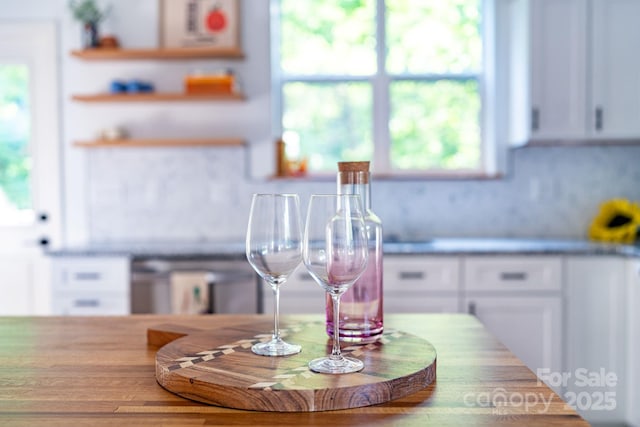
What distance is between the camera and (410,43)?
12.3ft

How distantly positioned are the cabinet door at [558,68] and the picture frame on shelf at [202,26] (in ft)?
5.47

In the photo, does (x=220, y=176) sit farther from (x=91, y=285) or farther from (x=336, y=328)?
(x=336, y=328)

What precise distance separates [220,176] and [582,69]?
206 cm

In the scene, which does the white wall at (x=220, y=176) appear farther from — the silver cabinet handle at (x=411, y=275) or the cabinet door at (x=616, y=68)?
the silver cabinet handle at (x=411, y=275)

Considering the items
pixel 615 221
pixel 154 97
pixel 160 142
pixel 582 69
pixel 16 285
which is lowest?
pixel 16 285

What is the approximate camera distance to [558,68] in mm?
3178

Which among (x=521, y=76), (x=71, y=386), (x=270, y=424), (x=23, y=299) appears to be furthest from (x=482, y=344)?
(x=23, y=299)

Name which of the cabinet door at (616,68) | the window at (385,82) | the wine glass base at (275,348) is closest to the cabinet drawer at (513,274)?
the cabinet door at (616,68)

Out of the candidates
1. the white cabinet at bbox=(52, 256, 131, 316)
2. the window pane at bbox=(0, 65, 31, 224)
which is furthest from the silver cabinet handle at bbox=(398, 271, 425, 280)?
the window pane at bbox=(0, 65, 31, 224)

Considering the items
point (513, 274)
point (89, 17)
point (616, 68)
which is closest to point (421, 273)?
point (513, 274)

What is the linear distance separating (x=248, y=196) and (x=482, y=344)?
257 cm

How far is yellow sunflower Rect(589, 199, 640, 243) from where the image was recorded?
3184 mm

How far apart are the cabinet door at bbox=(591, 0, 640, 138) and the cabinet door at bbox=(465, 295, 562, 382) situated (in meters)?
0.99

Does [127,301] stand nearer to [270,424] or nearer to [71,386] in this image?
[71,386]
